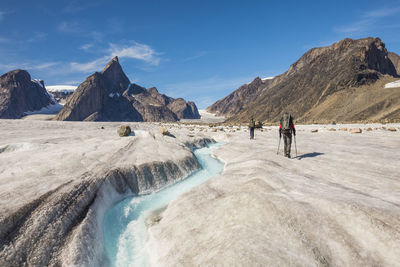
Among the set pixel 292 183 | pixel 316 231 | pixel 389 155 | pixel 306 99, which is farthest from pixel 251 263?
pixel 306 99

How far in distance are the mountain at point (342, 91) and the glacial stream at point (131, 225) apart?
83923 mm

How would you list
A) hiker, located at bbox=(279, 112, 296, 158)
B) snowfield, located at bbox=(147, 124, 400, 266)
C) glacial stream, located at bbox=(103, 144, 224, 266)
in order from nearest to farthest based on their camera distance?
snowfield, located at bbox=(147, 124, 400, 266) < glacial stream, located at bbox=(103, 144, 224, 266) < hiker, located at bbox=(279, 112, 296, 158)

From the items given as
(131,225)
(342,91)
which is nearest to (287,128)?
(131,225)

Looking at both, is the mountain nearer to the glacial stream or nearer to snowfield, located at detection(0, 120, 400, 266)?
snowfield, located at detection(0, 120, 400, 266)

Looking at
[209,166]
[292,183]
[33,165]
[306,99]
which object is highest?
[306,99]

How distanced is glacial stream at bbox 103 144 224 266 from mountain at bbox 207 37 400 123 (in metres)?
83.9

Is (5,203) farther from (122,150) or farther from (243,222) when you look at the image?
(122,150)

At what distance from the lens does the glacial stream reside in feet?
22.1

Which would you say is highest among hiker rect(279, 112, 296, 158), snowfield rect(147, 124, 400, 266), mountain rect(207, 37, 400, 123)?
mountain rect(207, 37, 400, 123)

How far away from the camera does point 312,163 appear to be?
12.9 metres

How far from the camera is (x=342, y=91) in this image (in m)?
116

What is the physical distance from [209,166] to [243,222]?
38.6 ft

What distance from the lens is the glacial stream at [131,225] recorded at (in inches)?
266

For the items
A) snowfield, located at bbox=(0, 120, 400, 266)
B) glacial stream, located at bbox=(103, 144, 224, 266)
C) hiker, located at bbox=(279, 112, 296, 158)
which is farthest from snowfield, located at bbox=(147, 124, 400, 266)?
hiker, located at bbox=(279, 112, 296, 158)
